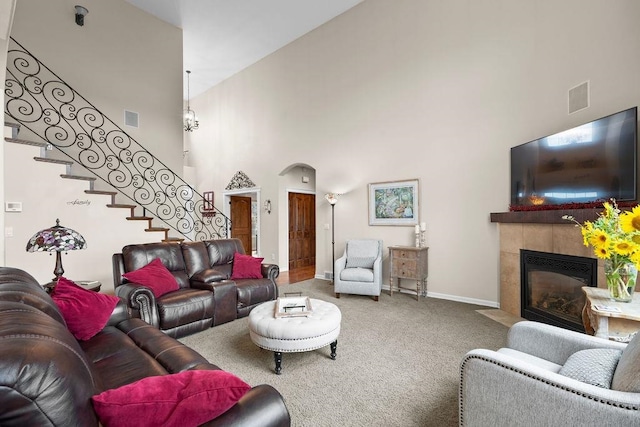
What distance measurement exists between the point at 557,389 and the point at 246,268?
3536 mm

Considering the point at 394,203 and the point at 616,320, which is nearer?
the point at 616,320

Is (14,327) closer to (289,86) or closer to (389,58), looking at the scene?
(389,58)

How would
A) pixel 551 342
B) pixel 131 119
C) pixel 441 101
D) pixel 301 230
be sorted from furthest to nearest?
pixel 301 230 < pixel 131 119 < pixel 441 101 < pixel 551 342

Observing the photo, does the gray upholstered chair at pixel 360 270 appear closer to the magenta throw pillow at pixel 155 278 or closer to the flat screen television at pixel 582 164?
the flat screen television at pixel 582 164

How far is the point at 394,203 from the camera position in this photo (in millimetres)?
5129

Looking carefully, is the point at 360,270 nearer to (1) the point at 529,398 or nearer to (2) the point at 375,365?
(2) the point at 375,365

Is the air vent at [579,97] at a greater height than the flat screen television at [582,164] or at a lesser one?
greater

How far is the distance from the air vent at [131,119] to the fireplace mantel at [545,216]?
21.3ft

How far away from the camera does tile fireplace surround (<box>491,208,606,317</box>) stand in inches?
117

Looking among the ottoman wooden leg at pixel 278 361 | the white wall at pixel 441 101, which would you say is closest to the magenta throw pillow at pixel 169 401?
the ottoman wooden leg at pixel 278 361

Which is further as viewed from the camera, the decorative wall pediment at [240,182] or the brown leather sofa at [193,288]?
the decorative wall pediment at [240,182]

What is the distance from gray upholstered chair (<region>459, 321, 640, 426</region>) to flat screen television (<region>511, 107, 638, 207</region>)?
207 cm

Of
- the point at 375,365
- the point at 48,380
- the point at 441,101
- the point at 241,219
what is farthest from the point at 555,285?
the point at 241,219

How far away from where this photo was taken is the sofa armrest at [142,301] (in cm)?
286
